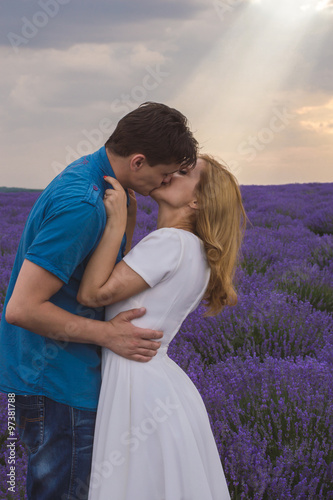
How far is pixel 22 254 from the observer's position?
1.75 meters

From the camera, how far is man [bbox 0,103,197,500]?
1.53m

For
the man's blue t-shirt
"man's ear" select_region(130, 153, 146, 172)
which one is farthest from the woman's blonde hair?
the man's blue t-shirt

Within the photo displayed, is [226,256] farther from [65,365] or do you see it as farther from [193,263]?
[65,365]

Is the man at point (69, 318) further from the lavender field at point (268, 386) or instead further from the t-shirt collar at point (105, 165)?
the lavender field at point (268, 386)

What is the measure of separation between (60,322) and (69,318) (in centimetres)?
3

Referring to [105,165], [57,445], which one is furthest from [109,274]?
[57,445]

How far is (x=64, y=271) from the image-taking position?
1531 mm

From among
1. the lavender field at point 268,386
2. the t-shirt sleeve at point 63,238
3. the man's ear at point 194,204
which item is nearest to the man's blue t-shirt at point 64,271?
the t-shirt sleeve at point 63,238

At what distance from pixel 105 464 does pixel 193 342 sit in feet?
6.22

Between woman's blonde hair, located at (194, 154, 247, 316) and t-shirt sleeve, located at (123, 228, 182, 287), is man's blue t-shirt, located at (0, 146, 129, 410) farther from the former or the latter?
woman's blonde hair, located at (194, 154, 247, 316)

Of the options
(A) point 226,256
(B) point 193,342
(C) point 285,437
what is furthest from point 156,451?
(B) point 193,342

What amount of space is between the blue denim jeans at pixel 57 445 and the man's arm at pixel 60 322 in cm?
24

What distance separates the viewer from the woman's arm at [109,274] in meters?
1.63

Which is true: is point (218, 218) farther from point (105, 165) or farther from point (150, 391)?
point (150, 391)
